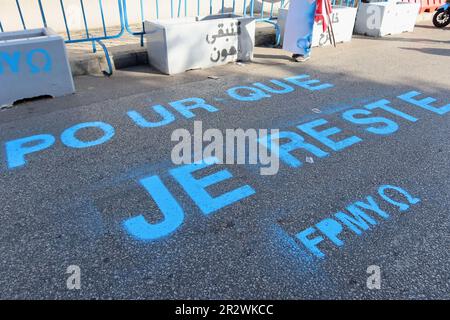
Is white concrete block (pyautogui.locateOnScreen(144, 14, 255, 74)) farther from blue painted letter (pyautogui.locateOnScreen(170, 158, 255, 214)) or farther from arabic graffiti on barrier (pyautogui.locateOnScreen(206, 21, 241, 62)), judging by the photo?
blue painted letter (pyautogui.locateOnScreen(170, 158, 255, 214))

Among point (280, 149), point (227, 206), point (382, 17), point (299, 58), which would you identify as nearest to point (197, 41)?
point (299, 58)

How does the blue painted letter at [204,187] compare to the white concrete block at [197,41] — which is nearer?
the blue painted letter at [204,187]

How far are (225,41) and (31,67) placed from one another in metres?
2.98

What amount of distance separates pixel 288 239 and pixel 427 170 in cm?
170

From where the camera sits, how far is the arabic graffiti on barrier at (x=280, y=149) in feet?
7.81

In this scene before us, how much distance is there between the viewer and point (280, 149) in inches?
131

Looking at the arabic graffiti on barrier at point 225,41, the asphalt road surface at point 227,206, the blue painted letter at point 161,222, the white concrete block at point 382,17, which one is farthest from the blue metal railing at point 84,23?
the white concrete block at point 382,17

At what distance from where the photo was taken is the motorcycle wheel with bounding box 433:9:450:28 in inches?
374

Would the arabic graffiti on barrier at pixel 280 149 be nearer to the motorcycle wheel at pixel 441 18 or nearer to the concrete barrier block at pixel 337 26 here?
the concrete barrier block at pixel 337 26

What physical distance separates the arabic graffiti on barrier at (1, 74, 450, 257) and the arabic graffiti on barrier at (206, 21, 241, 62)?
1059 millimetres

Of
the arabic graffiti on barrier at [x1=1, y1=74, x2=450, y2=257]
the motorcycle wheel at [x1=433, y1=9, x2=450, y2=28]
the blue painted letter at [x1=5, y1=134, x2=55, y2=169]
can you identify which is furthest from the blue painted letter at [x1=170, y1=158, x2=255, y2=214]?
the motorcycle wheel at [x1=433, y1=9, x2=450, y2=28]

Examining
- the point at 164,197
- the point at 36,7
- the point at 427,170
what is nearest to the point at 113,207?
the point at 164,197

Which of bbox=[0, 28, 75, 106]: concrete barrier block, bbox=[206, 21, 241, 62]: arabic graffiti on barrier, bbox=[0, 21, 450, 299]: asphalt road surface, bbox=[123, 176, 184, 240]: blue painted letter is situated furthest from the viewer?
bbox=[206, 21, 241, 62]: arabic graffiti on barrier

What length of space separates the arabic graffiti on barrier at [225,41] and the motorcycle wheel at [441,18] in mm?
7278
